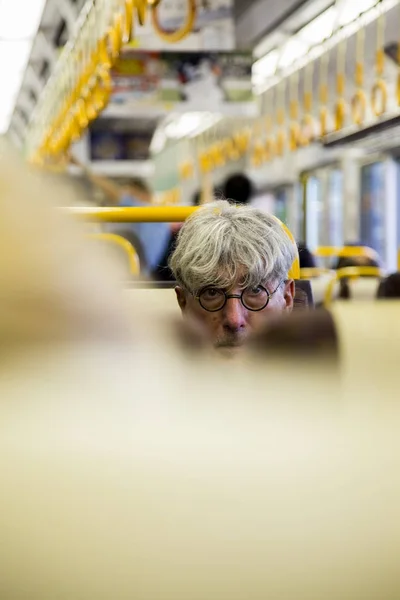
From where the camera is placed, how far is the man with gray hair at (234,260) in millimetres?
1604

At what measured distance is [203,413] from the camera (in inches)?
17.0

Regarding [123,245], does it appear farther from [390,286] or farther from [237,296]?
[237,296]

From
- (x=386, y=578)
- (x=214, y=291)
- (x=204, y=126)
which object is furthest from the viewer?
(x=204, y=126)

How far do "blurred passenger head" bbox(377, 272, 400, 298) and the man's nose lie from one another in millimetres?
1488

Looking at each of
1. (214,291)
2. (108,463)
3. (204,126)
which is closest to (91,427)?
(108,463)

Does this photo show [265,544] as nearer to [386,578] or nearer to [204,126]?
[386,578]

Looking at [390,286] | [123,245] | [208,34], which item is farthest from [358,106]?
[123,245]

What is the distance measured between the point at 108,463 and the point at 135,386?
5 cm

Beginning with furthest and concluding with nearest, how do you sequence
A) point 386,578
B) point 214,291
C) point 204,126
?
point 204,126, point 214,291, point 386,578

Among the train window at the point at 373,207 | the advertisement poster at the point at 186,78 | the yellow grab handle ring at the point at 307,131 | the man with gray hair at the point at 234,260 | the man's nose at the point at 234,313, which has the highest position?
the advertisement poster at the point at 186,78

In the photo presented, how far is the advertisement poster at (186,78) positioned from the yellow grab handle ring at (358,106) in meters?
3.07

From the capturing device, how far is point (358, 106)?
6594mm

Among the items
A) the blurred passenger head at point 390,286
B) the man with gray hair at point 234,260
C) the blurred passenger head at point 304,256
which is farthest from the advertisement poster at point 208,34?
the man with gray hair at point 234,260

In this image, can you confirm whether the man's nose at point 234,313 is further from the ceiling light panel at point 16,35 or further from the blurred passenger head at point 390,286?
the ceiling light panel at point 16,35
